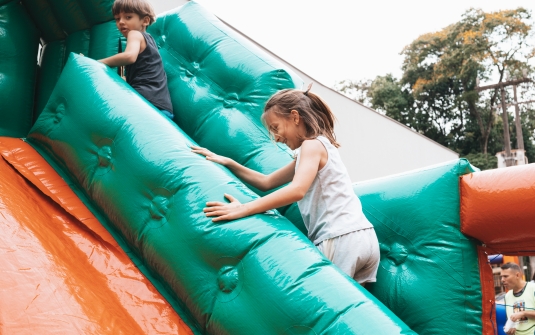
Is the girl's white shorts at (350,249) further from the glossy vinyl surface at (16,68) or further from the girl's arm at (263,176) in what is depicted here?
the glossy vinyl surface at (16,68)

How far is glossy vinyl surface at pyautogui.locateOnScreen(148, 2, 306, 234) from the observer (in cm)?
192

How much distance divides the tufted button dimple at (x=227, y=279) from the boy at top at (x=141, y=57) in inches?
37.4

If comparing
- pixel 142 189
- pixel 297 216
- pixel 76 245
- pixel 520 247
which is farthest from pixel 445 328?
pixel 76 245

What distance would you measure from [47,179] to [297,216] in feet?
2.95

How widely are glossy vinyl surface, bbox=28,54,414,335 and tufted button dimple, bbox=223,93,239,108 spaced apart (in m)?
0.36

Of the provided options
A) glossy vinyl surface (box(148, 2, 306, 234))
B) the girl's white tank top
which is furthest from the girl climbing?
glossy vinyl surface (box(148, 2, 306, 234))

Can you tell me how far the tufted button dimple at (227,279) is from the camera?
1342 millimetres

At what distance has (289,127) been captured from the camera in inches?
63.7

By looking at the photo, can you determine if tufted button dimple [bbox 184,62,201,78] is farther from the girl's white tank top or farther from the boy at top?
the girl's white tank top

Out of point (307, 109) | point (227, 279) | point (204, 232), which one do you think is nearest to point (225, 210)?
point (204, 232)

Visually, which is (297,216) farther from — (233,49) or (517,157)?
(517,157)

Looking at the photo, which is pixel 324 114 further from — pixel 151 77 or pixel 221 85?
pixel 151 77

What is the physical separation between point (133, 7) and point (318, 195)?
1280mm

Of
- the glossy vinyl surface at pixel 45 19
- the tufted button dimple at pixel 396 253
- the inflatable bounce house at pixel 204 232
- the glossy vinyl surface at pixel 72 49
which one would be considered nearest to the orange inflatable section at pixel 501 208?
the inflatable bounce house at pixel 204 232
